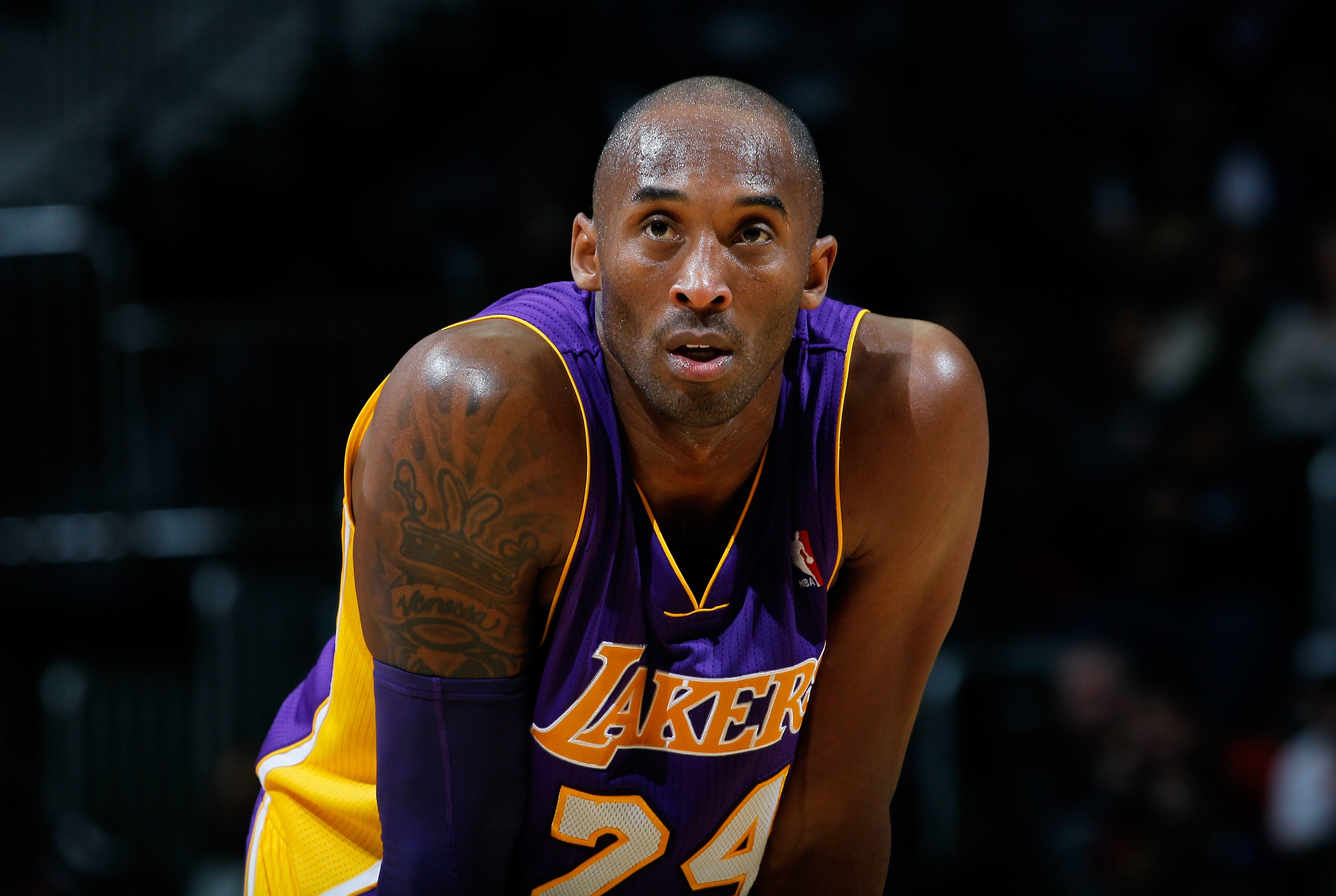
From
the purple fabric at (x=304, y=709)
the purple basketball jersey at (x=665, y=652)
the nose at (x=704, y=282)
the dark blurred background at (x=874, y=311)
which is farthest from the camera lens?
the dark blurred background at (x=874, y=311)

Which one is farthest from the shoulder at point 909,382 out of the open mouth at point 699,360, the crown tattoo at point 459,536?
the crown tattoo at point 459,536

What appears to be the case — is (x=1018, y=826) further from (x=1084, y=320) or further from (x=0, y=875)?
(x=0, y=875)

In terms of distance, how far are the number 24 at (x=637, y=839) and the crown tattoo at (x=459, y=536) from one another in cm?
36

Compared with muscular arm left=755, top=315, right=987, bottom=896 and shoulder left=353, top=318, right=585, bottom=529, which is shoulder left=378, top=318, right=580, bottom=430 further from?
muscular arm left=755, top=315, right=987, bottom=896

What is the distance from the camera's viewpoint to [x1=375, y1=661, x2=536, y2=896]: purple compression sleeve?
183cm

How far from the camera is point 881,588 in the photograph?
2.07 m

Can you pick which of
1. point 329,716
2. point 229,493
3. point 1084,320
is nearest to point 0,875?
point 229,493

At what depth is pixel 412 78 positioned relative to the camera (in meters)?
6.59

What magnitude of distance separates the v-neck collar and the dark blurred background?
2.71 metres

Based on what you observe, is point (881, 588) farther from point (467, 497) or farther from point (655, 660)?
point (467, 497)

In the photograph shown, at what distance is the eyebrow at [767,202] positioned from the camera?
1752mm

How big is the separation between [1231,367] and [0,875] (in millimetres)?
4531

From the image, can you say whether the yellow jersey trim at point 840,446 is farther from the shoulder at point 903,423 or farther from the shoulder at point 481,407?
the shoulder at point 481,407

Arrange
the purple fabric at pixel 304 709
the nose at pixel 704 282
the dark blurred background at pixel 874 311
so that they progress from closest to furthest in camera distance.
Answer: the nose at pixel 704 282 → the purple fabric at pixel 304 709 → the dark blurred background at pixel 874 311
